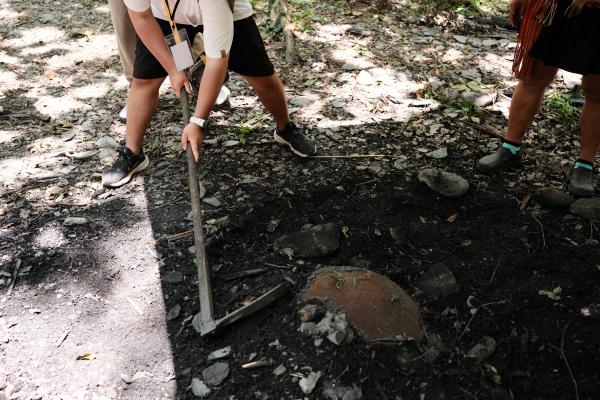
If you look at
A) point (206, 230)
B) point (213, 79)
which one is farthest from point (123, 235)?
point (213, 79)

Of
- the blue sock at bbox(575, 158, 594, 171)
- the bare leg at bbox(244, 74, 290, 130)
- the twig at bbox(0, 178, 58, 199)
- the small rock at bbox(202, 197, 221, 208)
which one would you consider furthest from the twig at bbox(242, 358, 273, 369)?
the blue sock at bbox(575, 158, 594, 171)

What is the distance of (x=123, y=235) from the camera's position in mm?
2777

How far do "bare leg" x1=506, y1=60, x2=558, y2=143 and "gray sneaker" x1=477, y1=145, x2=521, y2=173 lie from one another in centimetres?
12

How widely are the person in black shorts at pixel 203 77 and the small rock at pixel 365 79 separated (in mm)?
1293

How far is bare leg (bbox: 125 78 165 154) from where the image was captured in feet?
10.0

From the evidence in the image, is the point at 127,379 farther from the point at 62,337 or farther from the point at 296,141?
the point at 296,141

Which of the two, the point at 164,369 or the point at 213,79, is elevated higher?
the point at 213,79

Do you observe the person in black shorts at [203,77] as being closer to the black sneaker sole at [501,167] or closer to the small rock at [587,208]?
the black sneaker sole at [501,167]

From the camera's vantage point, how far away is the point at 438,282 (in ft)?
7.76

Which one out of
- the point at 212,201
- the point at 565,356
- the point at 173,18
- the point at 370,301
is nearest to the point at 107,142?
the point at 212,201

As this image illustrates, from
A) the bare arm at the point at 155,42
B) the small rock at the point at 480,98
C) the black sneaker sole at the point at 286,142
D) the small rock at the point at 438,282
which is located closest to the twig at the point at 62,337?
the bare arm at the point at 155,42

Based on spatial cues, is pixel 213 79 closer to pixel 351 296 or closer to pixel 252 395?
pixel 351 296

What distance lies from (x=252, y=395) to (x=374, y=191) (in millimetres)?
1568

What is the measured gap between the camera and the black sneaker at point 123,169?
3.16m
